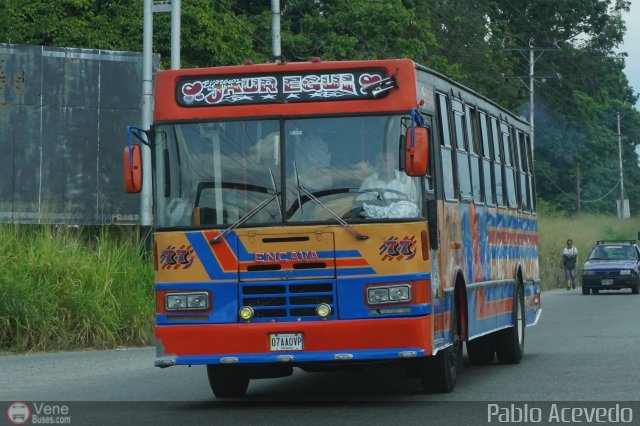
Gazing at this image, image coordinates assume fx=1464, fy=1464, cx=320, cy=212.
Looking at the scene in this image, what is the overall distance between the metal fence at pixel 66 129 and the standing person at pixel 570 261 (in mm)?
19130

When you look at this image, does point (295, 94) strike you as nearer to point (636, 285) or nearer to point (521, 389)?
point (521, 389)

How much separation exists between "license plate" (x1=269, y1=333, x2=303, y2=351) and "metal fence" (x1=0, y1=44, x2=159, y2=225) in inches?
760

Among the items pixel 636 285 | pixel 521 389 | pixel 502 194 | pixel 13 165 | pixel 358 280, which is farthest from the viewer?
pixel 636 285

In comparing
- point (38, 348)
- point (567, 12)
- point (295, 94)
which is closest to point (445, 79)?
point (295, 94)

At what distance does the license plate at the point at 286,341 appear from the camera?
12367mm

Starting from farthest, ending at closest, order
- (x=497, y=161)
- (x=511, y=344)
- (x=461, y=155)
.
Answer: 1. (x=511, y=344)
2. (x=497, y=161)
3. (x=461, y=155)

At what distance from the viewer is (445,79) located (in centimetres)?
1446

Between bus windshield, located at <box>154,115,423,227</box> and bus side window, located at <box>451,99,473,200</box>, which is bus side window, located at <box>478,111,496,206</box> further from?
bus windshield, located at <box>154,115,423,227</box>

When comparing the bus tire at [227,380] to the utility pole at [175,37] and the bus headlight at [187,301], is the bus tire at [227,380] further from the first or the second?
the utility pole at [175,37]

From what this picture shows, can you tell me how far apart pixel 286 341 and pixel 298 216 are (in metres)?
1.08

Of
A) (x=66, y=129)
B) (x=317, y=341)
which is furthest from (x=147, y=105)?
(x=317, y=341)

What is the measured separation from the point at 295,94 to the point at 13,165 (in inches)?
781

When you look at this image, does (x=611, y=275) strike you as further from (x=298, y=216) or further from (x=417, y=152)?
(x=417, y=152)

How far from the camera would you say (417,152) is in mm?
12070
